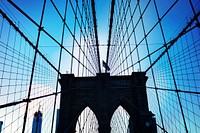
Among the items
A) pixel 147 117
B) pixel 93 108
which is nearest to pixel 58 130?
pixel 93 108

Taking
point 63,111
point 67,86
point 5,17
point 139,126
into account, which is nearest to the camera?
point 5,17

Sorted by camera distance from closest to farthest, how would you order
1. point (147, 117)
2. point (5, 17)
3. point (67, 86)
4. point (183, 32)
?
1. point (5, 17)
2. point (183, 32)
3. point (147, 117)
4. point (67, 86)

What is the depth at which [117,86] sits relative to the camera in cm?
1057

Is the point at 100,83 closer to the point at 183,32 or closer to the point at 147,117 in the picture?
the point at 147,117

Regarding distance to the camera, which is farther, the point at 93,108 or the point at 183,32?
the point at 93,108

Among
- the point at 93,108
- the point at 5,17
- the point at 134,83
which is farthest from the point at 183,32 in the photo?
the point at 93,108

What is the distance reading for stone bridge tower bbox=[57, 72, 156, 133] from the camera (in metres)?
9.73

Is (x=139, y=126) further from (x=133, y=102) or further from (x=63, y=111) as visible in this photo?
(x=63, y=111)

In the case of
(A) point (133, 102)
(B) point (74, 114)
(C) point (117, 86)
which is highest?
(C) point (117, 86)

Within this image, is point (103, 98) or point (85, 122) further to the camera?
point (85, 122)

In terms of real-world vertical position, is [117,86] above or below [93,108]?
above

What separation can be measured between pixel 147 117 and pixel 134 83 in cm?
342

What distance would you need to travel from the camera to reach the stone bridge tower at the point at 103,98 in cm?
973

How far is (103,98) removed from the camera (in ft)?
34.0
